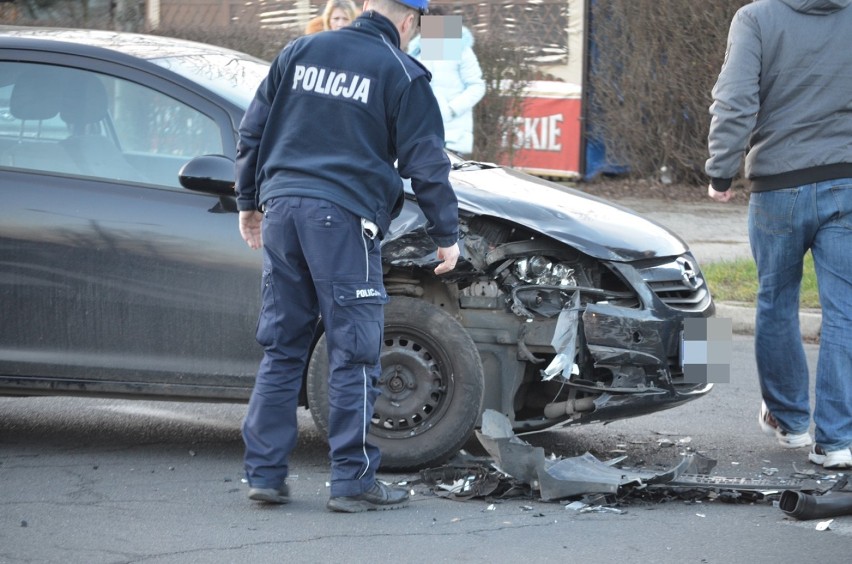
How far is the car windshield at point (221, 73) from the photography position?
5.28m

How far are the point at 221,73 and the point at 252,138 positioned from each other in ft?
3.58

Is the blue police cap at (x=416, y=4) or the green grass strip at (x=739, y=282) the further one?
the green grass strip at (x=739, y=282)

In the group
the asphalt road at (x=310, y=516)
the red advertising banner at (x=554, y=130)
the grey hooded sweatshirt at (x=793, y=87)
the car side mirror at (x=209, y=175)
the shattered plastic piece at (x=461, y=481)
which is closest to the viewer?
the asphalt road at (x=310, y=516)

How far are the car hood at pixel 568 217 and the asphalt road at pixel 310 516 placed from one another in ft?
2.96

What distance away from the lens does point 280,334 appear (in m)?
4.49

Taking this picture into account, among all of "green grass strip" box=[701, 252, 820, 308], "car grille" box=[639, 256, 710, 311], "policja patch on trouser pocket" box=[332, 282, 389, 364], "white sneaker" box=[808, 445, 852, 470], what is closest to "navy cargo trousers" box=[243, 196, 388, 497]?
"policja patch on trouser pocket" box=[332, 282, 389, 364]

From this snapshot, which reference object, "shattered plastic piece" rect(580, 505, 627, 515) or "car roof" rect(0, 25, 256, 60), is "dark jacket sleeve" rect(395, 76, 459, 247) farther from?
"car roof" rect(0, 25, 256, 60)

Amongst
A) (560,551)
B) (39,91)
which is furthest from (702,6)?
(560,551)

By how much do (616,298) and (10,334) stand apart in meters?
2.35

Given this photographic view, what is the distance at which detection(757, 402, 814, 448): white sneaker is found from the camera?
5.53 meters

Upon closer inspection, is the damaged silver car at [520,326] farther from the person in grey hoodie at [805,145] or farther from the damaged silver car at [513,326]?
the person in grey hoodie at [805,145]

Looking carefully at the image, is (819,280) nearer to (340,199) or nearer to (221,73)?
(340,199)

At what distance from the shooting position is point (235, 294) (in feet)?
16.4

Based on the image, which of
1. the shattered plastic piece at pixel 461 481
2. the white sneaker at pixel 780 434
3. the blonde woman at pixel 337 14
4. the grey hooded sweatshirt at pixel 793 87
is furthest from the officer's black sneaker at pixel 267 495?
the blonde woman at pixel 337 14
